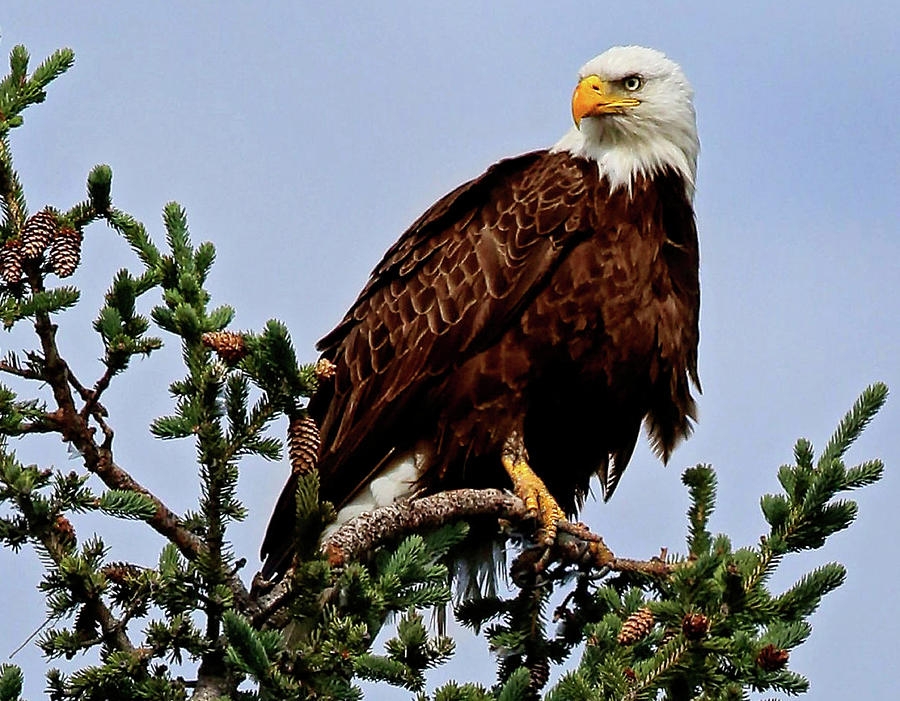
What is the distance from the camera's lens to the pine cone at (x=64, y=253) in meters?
3.39

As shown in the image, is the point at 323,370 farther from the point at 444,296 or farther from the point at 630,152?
the point at 630,152

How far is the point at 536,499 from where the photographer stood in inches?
208

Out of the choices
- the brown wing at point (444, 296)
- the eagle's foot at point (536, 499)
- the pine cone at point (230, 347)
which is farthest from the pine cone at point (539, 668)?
the pine cone at point (230, 347)

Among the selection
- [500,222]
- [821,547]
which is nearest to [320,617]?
[821,547]

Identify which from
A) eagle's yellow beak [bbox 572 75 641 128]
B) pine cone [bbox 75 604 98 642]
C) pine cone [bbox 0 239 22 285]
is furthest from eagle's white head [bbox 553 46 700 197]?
pine cone [bbox 75 604 98 642]

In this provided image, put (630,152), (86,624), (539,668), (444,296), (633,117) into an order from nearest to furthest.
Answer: (86,624) < (539,668) < (444,296) < (630,152) < (633,117)

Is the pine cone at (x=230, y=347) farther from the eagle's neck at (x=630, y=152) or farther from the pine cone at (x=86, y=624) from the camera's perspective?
the eagle's neck at (x=630, y=152)

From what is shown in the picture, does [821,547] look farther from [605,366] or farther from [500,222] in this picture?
[500,222]

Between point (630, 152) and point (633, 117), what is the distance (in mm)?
204

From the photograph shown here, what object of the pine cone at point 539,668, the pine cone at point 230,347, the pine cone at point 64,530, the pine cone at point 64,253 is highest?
the pine cone at point 64,253

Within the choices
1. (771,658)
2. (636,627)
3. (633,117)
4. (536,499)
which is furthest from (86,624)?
(633,117)

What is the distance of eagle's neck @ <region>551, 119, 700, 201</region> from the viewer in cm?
572

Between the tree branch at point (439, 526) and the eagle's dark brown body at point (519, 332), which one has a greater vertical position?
the eagle's dark brown body at point (519, 332)

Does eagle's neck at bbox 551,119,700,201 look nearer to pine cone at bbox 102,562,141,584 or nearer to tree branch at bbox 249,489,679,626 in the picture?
tree branch at bbox 249,489,679,626
